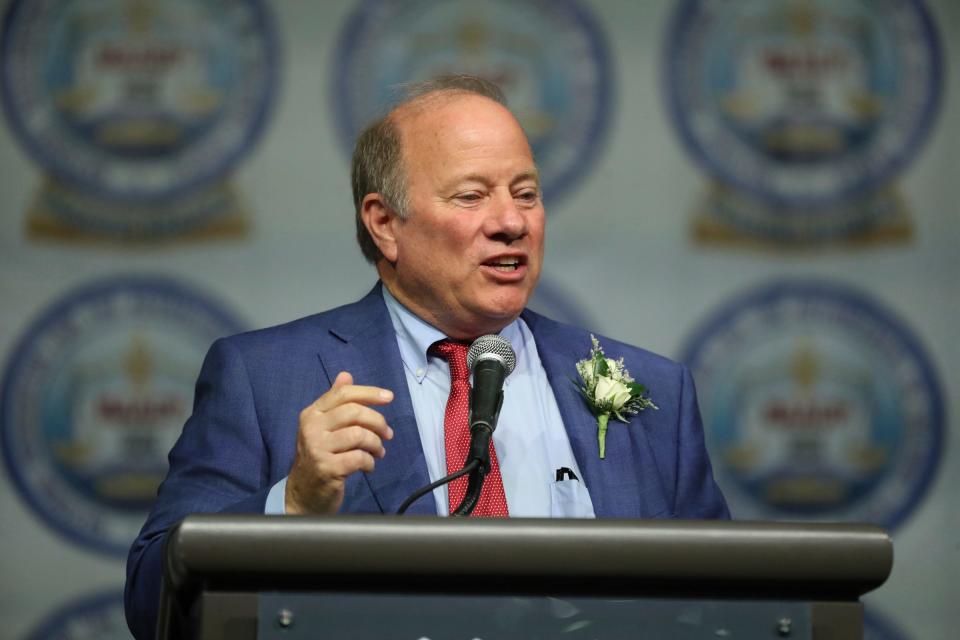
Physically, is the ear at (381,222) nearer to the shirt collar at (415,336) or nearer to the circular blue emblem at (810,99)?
the shirt collar at (415,336)

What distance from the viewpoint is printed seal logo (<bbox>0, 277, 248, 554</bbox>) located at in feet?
11.4

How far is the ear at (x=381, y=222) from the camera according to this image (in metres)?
2.37

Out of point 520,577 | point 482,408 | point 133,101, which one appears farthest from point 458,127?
point 133,101

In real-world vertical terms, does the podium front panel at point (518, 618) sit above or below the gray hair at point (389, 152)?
below

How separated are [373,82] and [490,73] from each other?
322 millimetres

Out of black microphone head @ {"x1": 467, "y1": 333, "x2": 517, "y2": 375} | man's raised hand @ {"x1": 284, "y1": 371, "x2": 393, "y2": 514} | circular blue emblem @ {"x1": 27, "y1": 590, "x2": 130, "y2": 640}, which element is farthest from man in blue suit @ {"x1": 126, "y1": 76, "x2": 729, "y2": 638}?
circular blue emblem @ {"x1": 27, "y1": 590, "x2": 130, "y2": 640}

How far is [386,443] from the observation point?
2.08 m

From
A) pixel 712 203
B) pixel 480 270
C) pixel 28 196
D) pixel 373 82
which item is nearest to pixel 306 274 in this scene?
pixel 373 82

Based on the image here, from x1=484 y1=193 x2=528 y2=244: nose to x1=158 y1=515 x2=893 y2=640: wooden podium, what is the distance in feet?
3.16

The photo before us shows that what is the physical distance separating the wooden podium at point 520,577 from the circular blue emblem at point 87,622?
227 centimetres

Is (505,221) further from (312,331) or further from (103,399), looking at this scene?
(103,399)

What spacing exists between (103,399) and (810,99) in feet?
6.89

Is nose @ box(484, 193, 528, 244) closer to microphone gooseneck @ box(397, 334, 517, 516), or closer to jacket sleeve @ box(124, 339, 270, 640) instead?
microphone gooseneck @ box(397, 334, 517, 516)

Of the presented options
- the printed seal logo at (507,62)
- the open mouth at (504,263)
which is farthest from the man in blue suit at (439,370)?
the printed seal logo at (507,62)
